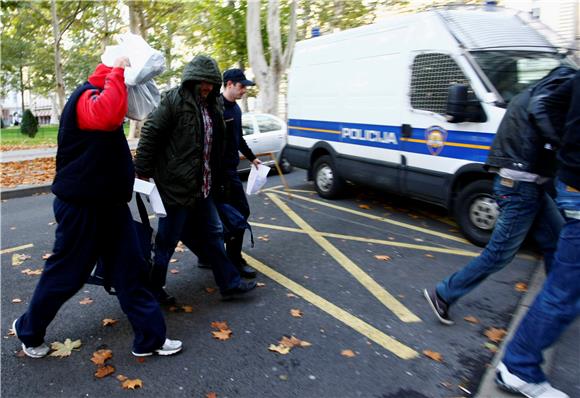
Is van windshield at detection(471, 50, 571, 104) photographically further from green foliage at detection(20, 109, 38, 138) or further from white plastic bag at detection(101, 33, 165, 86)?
green foliage at detection(20, 109, 38, 138)

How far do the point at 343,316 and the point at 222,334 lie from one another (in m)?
0.91

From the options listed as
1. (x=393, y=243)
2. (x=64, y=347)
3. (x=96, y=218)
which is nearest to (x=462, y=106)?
(x=393, y=243)

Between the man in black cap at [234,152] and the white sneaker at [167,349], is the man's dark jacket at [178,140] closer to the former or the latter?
the man in black cap at [234,152]

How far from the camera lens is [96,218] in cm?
272

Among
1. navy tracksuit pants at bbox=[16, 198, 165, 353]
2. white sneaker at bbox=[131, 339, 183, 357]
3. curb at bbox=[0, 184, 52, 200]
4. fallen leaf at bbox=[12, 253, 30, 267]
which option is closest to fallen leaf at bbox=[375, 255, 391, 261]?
white sneaker at bbox=[131, 339, 183, 357]

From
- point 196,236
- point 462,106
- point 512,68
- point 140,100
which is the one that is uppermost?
point 512,68

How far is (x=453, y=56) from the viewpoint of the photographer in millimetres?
5344

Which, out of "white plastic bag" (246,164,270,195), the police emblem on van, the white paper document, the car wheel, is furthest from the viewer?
the car wheel

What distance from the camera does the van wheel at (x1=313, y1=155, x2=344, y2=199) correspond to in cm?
753

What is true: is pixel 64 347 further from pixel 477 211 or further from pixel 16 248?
pixel 477 211

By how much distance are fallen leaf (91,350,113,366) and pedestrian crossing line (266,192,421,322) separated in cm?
203

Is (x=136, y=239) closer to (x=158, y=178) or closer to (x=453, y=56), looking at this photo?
(x=158, y=178)

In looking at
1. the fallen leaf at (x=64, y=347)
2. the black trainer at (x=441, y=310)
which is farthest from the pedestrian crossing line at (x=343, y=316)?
the fallen leaf at (x=64, y=347)

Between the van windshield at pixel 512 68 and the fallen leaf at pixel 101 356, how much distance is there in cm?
441
